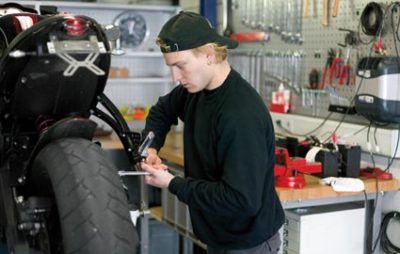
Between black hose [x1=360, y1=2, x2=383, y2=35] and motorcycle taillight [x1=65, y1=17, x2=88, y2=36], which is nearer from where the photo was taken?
motorcycle taillight [x1=65, y1=17, x2=88, y2=36]

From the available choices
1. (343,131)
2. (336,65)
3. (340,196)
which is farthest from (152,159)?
(336,65)

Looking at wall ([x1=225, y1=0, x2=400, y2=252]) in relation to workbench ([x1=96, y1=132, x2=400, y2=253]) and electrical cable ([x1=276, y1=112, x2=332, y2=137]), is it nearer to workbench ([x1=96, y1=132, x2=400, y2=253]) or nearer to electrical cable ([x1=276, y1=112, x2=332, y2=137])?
electrical cable ([x1=276, y1=112, x2=332, y2=137])

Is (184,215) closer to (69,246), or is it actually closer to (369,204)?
(369,204)

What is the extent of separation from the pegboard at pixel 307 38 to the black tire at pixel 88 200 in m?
1.93

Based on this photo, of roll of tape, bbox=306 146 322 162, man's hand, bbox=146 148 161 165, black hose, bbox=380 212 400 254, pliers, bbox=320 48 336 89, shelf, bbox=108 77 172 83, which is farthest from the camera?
shelf, bbox=108 77 172 83

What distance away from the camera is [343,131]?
3131 mm

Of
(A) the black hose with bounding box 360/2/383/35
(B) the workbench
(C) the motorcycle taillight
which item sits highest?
(C) the motorcycle taillight

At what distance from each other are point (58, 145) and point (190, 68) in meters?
0.50

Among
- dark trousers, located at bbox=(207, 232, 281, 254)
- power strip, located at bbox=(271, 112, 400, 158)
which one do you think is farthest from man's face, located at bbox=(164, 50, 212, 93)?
power strip, located at bbox=(271, 112, 400, 158)

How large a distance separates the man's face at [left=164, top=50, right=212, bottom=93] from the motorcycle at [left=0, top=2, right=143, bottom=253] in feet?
0.74

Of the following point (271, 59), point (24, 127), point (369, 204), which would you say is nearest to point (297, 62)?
point (271, 59)

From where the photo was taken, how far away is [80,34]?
1.34 meters

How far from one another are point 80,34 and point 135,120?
3.30 metres

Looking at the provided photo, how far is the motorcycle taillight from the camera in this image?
1.33 m
